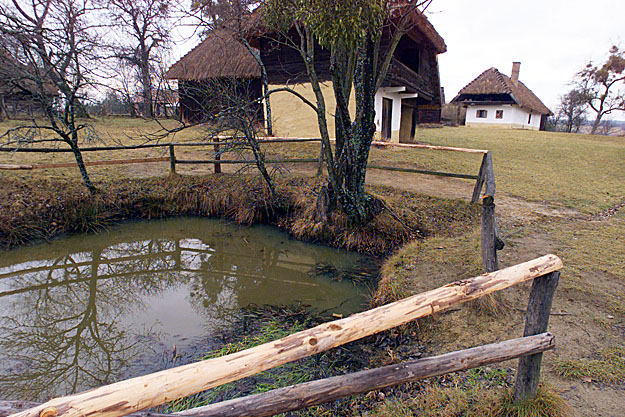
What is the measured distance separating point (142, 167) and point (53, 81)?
2.79 metres

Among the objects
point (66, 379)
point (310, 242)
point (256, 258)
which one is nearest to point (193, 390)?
point (66, 379)

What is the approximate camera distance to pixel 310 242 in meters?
6.22

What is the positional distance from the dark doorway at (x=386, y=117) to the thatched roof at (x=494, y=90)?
1920cm

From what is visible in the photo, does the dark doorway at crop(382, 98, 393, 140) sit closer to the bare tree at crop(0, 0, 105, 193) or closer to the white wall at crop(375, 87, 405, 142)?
the white wall at crop(375, 87, 405, 142)

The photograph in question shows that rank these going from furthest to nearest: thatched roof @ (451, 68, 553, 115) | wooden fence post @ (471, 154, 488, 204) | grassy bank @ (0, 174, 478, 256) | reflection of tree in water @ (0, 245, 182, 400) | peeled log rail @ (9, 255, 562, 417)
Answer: thatched roof @ (451, 68, 553, 115) < wooden fence post @ (471, 154, 488, 204) < grassy bank @ (0, 174, 478, 256) < reflection of tree in water @ (0, 245, 182, 400) < peeled log rail @ (9, 255, 562, 417)

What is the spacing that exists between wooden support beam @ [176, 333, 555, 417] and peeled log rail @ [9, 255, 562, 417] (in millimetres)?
263

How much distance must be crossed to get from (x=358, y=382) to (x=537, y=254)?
160 inches

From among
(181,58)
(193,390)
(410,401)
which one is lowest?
(410,401)

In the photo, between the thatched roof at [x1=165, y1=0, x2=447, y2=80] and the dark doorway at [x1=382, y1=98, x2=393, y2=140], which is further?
the thatched roof at [x1=165, y1=0, x2=447, y2=80]

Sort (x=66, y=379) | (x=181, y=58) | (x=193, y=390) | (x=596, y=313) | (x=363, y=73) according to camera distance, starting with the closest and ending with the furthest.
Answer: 1. (x=193, y=390)
2. (x=66, y=379)
3. (x=596, y=313)
4. (x=363, y=73)
5. (x=181, y=58)

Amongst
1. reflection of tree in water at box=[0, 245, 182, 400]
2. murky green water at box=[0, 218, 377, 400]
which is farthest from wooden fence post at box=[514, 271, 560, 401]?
reflection of tree in water at box=[0, 245, 182, 400]

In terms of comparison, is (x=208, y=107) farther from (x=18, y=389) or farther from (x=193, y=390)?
(x=193, y=390)

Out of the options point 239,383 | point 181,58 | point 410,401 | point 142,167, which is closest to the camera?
point 410,401

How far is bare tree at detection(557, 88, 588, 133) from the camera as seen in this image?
31481 millimetres
